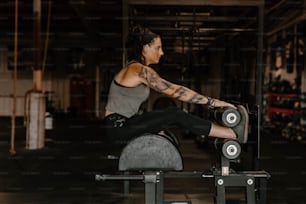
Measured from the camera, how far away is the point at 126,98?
203 cm

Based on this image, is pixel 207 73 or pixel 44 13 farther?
pixel 207 73

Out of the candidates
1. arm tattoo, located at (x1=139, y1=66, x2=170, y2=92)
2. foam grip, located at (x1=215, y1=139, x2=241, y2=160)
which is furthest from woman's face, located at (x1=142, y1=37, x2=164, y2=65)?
foam grip, located at (x1=215, y1=139, x2=241, y2=160)

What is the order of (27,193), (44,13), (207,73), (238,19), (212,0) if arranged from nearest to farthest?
(27,193) → (212,0) → (238,19) → (44,13) → (207,73)

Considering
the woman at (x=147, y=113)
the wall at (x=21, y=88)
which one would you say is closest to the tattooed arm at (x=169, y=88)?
the woman at (x=147, y=113)

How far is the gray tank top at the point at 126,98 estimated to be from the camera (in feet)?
6.63

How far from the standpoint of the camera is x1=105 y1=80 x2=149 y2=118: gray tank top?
2020mm

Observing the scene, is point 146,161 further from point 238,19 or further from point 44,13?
point 44,13

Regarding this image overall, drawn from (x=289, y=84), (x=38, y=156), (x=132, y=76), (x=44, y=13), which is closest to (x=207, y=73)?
(x=289, y=84)

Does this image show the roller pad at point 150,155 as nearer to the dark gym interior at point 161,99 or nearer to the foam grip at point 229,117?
the dark gym interior at point 161,99

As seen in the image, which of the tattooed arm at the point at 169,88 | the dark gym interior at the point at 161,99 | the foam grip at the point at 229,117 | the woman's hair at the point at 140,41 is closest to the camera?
the foam grip at the point at 229,117

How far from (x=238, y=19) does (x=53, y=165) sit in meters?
1.98

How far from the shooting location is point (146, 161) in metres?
1.94

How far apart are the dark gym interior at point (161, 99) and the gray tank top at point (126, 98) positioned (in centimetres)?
18

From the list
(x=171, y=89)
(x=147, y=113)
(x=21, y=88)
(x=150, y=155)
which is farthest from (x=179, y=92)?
(x=21, y=88)
